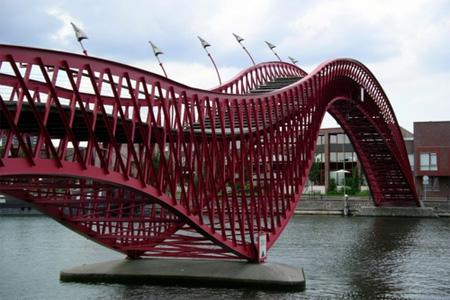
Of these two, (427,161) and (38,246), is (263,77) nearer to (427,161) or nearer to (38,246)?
(38,246)

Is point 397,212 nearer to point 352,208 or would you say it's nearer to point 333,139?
point 352,208

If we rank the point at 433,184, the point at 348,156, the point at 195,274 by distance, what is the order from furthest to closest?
the point at 348,156
the point at 433,184
the point at 195,274

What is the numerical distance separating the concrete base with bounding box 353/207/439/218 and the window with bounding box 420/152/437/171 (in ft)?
39.7

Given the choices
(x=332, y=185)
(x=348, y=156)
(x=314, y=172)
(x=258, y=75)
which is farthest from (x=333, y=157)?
(x=258, y=75)

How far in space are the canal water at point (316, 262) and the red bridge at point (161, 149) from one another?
311cm

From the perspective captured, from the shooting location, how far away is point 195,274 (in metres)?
33.4

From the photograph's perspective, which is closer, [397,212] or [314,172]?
[397,212]

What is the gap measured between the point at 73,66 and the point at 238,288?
15.6 metres

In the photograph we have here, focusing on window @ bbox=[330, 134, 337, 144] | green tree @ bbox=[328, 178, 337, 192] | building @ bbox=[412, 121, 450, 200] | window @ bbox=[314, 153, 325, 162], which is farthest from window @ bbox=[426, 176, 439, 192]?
window @ bbox=[330, 134, 337, 144]

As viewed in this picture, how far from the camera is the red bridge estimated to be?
818 inches

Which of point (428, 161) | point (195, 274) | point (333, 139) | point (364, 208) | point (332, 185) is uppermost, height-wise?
point (333, 139)

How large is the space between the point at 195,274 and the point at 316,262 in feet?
36.8

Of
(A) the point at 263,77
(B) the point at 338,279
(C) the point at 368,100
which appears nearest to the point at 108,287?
(B) the point at 338,279

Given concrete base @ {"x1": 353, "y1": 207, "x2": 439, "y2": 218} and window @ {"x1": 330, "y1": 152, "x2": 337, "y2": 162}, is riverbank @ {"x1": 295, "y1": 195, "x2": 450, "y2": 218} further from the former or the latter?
window @ {"x1": 330, "y1": 152, "x2": 337, "y2": 162}
